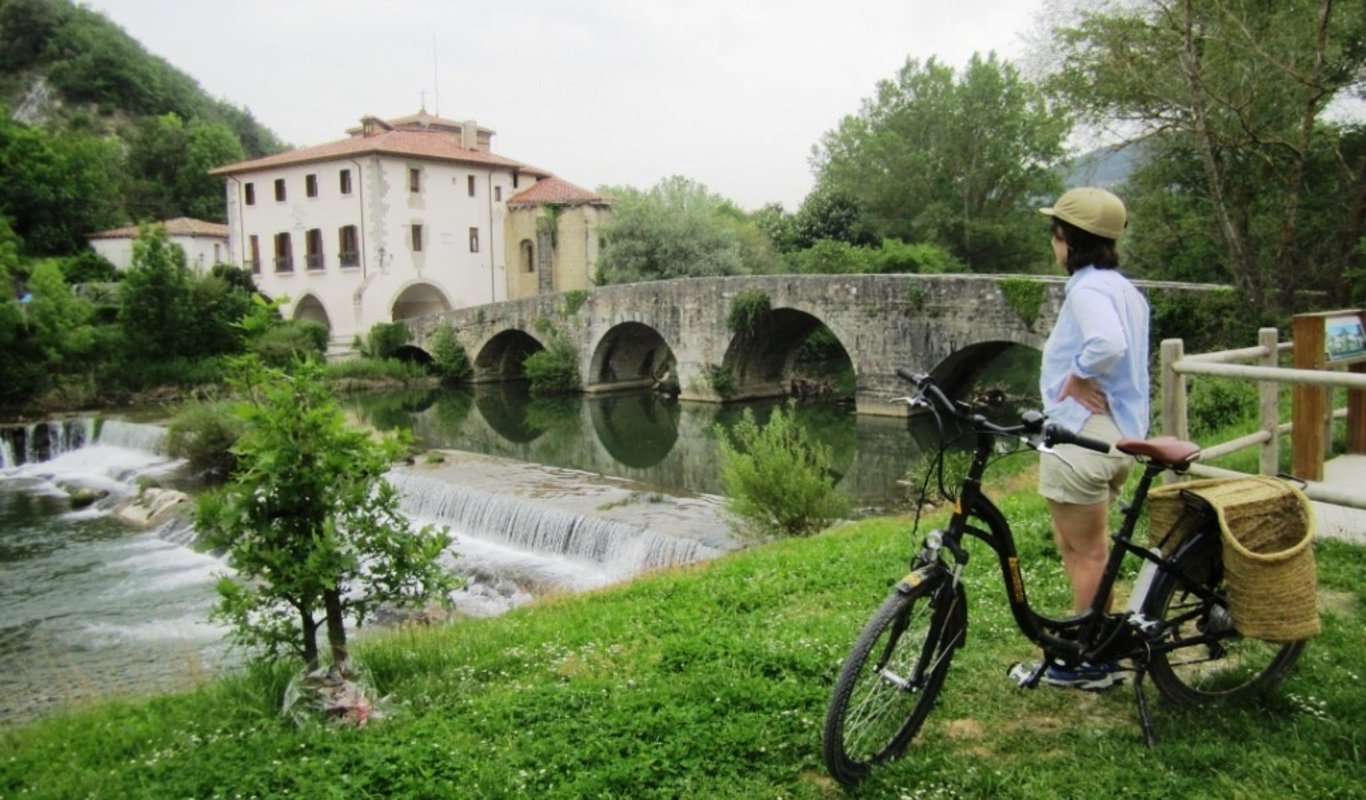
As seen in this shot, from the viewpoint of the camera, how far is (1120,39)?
47.9 ft

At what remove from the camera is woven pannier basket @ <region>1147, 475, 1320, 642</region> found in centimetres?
303

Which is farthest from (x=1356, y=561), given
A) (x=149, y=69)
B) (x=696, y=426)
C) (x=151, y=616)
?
(x=149, y=69)

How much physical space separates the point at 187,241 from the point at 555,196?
1752cm

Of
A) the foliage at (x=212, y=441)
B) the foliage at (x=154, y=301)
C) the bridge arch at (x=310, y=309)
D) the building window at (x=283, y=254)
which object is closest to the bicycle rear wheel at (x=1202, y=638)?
the foliage at (x=212, y=441)

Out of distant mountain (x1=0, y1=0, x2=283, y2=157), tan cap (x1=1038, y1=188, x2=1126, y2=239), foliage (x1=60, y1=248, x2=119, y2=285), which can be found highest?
distant mountain (x1=0, y1=0, x2=283, y2=157)

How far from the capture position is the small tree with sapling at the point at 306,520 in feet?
14.1

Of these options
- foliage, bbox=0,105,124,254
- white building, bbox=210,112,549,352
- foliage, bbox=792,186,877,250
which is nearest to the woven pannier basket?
foliage, bbox=792,186,877,250

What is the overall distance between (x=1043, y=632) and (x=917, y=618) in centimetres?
48

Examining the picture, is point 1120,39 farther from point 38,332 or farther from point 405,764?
point 38,332

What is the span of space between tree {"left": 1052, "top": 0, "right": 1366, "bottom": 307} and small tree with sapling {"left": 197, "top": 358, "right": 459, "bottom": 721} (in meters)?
11.4

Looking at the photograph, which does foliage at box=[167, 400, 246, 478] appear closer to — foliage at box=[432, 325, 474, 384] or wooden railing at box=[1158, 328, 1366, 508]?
foliage at box=[432, 325, 474, 384]

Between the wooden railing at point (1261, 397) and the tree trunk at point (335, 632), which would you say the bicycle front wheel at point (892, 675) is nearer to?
the wooden railing at point (1261, 397)

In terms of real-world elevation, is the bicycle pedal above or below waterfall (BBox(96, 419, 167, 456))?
above

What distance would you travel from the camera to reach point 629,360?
97.3ft
